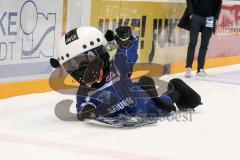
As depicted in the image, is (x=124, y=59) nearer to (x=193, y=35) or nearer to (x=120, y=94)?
(x=120, y=94)

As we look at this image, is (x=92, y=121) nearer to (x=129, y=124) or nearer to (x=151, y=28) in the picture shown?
(x=129, y=124)

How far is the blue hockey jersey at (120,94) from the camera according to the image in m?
5.26

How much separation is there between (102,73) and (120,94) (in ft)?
0.75

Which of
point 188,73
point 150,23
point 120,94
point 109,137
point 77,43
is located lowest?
point 188,73

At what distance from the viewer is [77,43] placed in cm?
517

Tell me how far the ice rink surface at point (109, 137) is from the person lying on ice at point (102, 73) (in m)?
0.20

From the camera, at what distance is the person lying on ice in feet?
17.0

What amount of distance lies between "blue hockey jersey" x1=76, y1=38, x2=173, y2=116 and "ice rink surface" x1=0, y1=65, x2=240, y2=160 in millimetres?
200

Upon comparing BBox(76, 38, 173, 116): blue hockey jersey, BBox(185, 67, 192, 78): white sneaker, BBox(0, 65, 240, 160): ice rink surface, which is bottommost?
BBox(185, 67, 192, 78): white sneaker

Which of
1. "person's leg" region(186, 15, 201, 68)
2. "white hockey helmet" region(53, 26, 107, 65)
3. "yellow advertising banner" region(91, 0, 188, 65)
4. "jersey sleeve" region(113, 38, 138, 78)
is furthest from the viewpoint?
"person's leg" region(186, 15, 201, 68)

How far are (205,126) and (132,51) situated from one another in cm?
88

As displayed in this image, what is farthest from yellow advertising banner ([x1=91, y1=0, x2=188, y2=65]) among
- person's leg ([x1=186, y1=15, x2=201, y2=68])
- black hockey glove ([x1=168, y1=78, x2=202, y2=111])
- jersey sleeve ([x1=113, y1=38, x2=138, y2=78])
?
jersey sleeve ([x1=113, y1=38, x2=138, y2=78])

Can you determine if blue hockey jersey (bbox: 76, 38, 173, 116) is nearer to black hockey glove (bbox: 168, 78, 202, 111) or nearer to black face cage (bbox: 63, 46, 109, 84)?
black face cage (bbox: 63, 46, 109, 84)

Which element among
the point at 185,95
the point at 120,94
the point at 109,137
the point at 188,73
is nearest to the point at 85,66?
the point at 120,94
